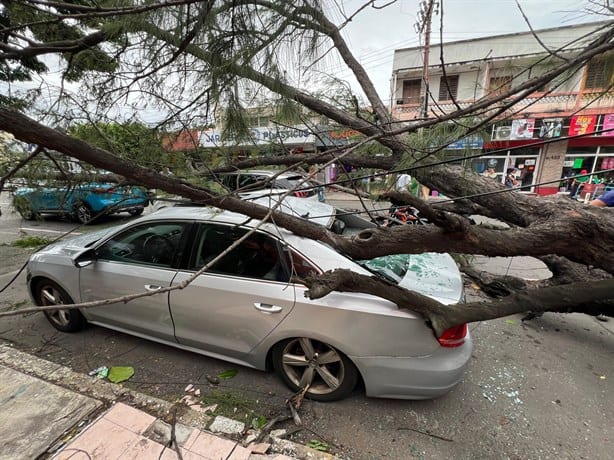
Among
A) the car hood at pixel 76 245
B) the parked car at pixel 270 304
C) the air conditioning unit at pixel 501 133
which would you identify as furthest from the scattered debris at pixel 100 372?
the air conditioning unit at pixel 501 133

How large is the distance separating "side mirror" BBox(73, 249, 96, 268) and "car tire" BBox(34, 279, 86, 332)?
0.68m

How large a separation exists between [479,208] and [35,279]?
4.75m

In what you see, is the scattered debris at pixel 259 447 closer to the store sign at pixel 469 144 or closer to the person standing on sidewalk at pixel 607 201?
the store sign at pixel 469 144

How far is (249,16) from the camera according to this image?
5.13 feet

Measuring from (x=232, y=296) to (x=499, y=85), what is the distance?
2332 millimetres

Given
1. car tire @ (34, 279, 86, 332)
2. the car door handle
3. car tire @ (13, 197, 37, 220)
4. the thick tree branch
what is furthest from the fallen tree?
car tire @ (34, 279, 86, 332)

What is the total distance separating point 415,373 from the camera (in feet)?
6.23

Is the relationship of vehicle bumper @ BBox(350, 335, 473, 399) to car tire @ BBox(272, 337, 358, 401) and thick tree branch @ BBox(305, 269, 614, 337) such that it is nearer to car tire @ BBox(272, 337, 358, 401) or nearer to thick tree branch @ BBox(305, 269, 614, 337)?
car tire @ BBox(272, 337, 358, 401)

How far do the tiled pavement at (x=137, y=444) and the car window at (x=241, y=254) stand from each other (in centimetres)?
108

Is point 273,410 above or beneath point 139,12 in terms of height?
beneath

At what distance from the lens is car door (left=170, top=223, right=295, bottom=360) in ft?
6.91

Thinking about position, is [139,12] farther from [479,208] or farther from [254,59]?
[479,208]

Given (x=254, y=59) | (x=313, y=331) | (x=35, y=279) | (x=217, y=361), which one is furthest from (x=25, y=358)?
(x=254, y=59)

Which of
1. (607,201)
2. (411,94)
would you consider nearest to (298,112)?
(607,201)
